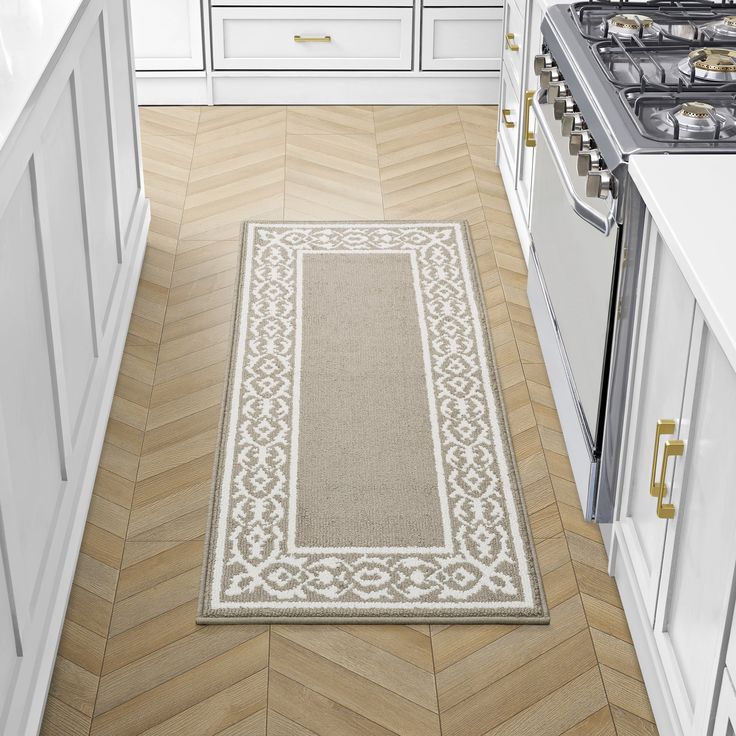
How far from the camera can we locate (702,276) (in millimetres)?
1596

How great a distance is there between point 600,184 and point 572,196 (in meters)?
0.23

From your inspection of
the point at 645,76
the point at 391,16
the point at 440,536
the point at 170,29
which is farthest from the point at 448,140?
the point at 440,536

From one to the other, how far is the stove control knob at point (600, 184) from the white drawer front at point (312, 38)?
273 centimetres

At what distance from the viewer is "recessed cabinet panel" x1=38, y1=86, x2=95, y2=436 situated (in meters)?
2.22

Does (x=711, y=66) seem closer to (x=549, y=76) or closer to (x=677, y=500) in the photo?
(x=549, y=76)

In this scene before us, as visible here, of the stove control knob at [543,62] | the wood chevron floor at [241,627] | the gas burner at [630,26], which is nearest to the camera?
the wood chevron floor at [241,627]

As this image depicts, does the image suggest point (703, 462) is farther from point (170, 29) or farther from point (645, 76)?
point (170, 29)

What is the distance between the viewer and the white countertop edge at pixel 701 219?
1.54m

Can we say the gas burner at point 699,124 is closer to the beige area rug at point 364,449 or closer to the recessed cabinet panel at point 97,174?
the beige area rug at point 364,449

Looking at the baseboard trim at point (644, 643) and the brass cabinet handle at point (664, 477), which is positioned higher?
the brass cabinet handle at point (664, 477)

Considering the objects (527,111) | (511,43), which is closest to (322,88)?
(511,43)

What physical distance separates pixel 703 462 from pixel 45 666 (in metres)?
1.19

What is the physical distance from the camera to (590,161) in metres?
2.16

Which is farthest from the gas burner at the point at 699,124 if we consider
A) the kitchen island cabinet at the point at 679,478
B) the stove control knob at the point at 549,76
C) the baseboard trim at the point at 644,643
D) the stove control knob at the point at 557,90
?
Result: the baseboard trim at the point at 644,643
